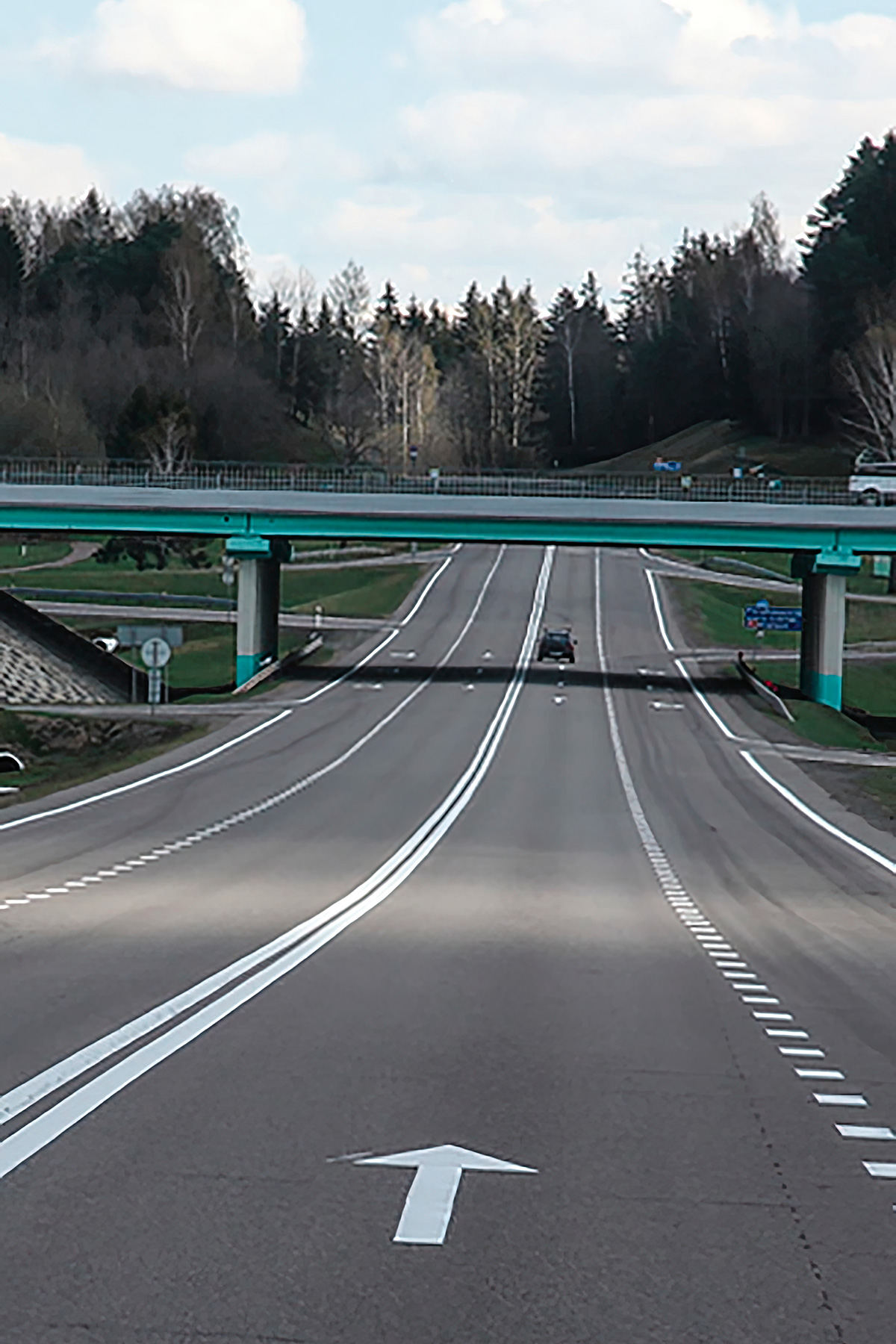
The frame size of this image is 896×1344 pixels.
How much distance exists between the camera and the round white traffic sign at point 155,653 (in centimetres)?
4453

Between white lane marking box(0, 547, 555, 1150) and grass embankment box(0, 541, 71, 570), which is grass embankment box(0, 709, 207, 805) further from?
grass embankment box(0, 541, 71, 570)

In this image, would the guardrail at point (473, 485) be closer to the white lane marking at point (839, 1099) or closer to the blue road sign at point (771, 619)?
the blue road sign at point (771, 619)

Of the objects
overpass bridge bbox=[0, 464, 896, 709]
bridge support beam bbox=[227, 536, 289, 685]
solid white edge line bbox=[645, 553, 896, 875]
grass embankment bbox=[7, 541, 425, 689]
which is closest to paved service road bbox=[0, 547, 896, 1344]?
solid white edge line bbox=[645, 553, 896, 875]

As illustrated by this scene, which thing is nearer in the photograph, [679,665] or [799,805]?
[799,805]

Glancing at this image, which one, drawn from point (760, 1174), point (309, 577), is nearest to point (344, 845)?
point (760, 1174)

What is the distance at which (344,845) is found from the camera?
26578mm

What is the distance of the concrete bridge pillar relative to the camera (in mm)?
64688

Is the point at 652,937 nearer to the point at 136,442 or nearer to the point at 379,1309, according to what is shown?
the point at 379,1309

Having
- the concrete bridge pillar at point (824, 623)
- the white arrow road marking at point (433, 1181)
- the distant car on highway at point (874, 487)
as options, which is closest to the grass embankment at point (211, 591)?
the concrete bridge pillar at point (824, 623)

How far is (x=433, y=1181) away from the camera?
7.34 meters

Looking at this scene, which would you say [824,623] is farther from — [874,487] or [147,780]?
[147,780]

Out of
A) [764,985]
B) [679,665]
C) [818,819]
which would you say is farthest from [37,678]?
[764,985]

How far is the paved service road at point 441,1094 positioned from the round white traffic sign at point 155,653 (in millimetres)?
18444

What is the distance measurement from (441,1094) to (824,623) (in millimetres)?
57819
